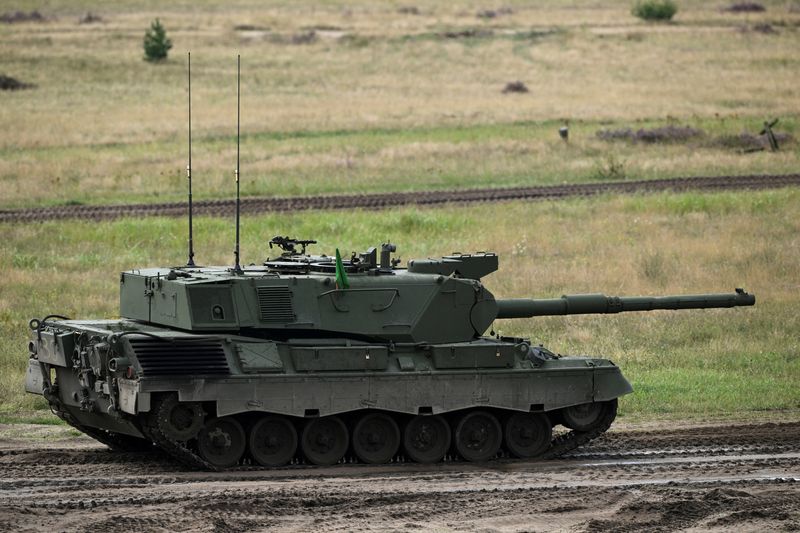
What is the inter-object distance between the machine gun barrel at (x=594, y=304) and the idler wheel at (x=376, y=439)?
89.2 inches

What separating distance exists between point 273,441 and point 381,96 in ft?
144

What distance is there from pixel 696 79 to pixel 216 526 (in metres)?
53.1

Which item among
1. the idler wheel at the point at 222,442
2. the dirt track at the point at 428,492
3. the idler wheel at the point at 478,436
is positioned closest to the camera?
the dirt track at the point at 428,492

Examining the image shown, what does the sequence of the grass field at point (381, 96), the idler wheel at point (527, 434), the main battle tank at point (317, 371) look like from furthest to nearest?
the grass field at point (381, 96) → the idler wheel at point (527, 434) → the main battle tank at point (317, 371)

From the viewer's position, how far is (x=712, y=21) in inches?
3332

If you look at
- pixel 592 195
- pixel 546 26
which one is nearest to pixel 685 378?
pixel 592 195

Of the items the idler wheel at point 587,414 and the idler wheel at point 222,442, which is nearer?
the idler wheel at point 222,442

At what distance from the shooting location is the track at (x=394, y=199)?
36281 millimetres

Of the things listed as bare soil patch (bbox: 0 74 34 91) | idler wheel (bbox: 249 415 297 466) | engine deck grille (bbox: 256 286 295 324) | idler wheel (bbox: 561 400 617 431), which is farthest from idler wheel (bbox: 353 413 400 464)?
bare soil patch (bbox: 0 74 34 91)

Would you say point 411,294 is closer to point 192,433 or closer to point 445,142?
point 192,433

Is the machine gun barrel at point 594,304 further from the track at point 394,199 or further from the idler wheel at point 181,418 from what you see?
the track at point 394,199

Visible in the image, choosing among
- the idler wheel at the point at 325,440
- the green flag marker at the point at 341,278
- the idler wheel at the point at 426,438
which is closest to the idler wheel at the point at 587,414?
the idler wheel at the point at 426,438

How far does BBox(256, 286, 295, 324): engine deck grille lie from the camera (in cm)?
1792

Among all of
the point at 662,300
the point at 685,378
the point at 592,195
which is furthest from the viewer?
the point at 592,195
